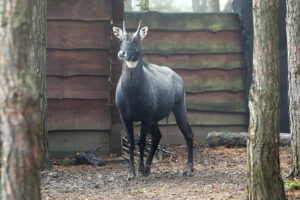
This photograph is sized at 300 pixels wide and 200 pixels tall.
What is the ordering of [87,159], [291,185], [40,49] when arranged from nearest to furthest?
[291,185] < [40,49] < [87,159]

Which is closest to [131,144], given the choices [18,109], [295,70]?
[295,70]

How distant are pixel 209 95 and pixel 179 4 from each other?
2909 centimetres

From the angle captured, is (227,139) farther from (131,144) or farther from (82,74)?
(131,144)

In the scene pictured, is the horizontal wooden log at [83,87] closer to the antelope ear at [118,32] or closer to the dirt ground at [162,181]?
the dirt ground at [162,181]

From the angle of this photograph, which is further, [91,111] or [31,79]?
[91,111]

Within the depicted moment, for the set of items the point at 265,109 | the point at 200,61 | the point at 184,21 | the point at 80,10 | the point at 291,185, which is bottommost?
the point at 291,185

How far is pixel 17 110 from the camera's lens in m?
3.95

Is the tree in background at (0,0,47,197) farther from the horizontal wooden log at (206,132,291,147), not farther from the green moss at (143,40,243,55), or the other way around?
the green moss at (143,40,243,55)

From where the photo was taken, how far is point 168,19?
12.8 m

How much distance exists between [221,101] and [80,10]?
3.60 m

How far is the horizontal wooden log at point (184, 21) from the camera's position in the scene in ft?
41.1

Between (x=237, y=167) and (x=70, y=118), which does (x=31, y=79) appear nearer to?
(x=237, y=167)

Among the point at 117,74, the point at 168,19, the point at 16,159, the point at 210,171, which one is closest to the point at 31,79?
the point at 16,159

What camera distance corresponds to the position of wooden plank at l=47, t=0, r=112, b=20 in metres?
11.0
